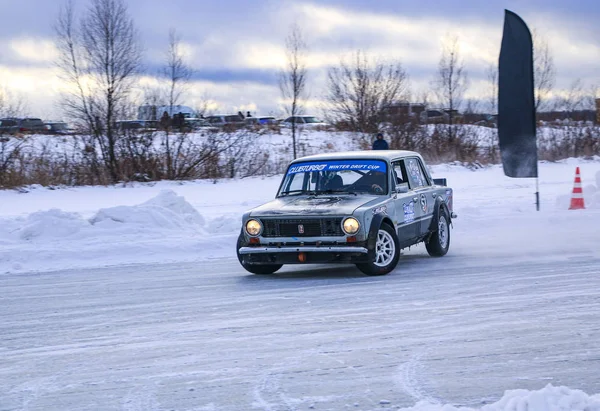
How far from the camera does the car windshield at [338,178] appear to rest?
1133 cm

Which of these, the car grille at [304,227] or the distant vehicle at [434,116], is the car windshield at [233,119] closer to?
the distant vehicle at [434,116]

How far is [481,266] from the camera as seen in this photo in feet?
37.8

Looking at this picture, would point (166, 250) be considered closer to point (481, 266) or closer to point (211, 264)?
point (211, 264)

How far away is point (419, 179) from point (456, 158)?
26790 millimetres

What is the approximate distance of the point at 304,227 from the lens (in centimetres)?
1036

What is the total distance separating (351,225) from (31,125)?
2275cm

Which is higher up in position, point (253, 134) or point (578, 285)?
point (253, 134)

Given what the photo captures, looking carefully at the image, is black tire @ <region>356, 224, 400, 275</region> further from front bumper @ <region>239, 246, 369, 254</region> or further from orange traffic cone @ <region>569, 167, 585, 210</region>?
orange traffic cone @ <region>569, 167, 585, 210</region>

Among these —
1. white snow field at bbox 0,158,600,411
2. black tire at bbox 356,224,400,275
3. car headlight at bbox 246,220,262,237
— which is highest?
car headlight at bbox 246,220,262,237

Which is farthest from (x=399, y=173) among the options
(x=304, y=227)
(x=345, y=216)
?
(x=304, y=227)

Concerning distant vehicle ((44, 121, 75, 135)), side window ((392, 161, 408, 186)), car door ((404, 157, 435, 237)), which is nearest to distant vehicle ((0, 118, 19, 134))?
distant vehicle ((44, 121, 75, 135))

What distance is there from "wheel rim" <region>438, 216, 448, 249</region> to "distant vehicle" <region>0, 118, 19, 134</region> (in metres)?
18.8

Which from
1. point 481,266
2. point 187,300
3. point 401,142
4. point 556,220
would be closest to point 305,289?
point 187,300

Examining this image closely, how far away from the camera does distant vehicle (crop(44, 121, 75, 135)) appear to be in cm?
3070
